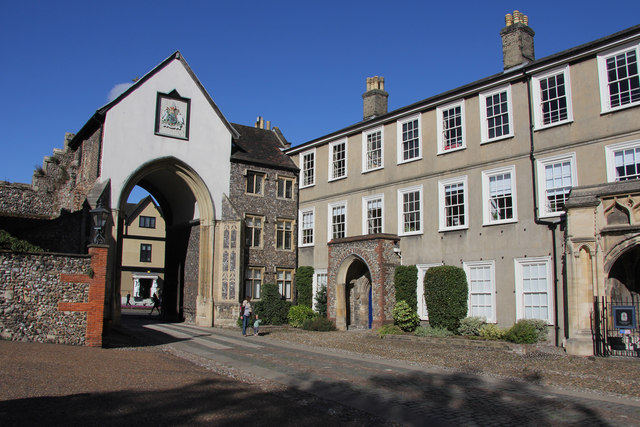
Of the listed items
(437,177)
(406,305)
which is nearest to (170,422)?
(406,305)

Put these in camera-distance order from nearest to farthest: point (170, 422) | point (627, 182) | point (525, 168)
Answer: point (170, 422) → point (627, 182) → point (525, 168)

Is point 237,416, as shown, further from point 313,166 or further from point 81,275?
point 313,166

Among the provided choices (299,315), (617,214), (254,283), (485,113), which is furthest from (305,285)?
(617,214)

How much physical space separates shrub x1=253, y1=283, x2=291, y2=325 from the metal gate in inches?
639

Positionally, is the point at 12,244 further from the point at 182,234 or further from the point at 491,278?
the point at 491,278

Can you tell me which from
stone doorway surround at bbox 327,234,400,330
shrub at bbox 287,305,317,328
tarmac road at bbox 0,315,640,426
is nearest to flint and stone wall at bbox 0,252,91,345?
tarmac road at bbox 0,315,640,426

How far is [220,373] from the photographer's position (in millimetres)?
12766

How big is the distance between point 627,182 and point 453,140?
8087mm

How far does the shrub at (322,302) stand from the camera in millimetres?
27625

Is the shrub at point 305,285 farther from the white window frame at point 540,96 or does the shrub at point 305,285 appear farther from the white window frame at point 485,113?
the white window frame at point 540,96

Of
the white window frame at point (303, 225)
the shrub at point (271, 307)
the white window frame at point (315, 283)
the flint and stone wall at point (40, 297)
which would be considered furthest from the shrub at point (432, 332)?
the flint and stone wall at point (40, 297)

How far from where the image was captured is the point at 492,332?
18.9 meters

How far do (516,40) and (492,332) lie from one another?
11.7 m

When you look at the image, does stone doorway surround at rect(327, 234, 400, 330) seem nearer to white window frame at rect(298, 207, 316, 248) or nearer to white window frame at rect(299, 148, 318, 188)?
white window frame at rect(298, 207, 316, 248)
